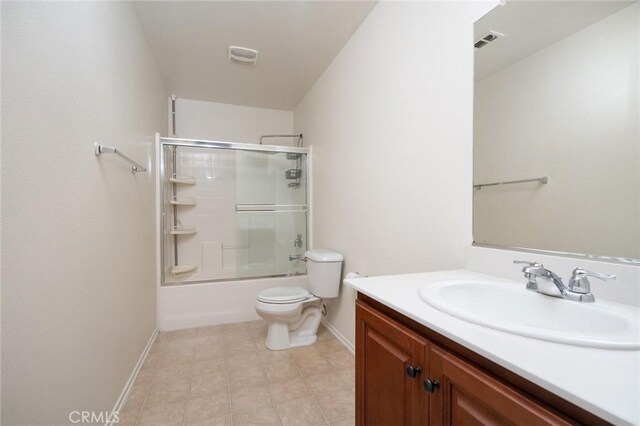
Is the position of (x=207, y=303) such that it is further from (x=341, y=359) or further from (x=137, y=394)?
(x=341, y=359)

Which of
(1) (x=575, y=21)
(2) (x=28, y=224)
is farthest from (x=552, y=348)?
(2) (x=28, y=224)

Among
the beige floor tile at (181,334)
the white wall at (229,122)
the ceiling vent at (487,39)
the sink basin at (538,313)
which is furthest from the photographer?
the white wall at (229,122)

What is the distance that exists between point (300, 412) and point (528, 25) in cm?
198

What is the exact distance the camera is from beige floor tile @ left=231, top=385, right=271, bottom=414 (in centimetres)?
148

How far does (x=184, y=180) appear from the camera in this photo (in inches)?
118

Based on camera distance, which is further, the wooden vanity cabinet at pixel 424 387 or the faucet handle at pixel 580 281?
the faucet handle at pixel 580 281

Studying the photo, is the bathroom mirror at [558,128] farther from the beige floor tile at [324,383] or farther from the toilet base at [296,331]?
the toilet base at [296,331]

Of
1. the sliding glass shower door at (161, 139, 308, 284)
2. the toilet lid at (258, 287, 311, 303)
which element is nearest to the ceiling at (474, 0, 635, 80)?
the toilet lid at (258, 287, 311, 303)

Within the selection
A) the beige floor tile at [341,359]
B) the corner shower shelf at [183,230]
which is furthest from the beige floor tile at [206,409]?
the corner shower shelf at [183,230]

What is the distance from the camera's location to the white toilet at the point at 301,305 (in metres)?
2.07

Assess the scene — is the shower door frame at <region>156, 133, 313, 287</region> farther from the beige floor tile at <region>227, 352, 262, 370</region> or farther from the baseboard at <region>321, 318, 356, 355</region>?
the beige floor tile at <region>227, 352, 262, 370</region>

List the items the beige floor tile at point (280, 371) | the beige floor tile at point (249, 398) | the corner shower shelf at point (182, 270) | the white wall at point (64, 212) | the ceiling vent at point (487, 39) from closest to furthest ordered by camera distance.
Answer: the white wall at point (64, 212) < the ceiling vent at point (487, 39) < the beige floor tile at point (249, 398) < the beige floor tile at point (280, 371) < the corner shower shelf at point (182, 270)

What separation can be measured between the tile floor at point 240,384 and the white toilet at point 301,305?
0.31 feet

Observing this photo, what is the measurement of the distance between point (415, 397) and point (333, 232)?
178cm
